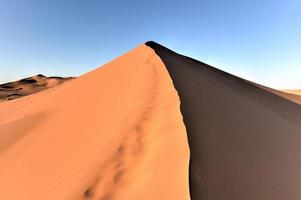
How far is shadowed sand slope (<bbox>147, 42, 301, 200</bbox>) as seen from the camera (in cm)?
338

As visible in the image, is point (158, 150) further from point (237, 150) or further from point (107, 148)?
point (237, 150)

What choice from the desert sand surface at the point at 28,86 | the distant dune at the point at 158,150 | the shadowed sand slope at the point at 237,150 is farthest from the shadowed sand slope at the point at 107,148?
the desert sand surface at the point at 28,86

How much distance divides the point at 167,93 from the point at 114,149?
84.5 inches

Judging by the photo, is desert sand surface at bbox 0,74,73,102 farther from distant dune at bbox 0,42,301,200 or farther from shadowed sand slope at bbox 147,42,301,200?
shadowed sand slope at bbox 147,42,301,200

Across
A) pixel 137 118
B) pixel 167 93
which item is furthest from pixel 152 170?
pixel 167 93

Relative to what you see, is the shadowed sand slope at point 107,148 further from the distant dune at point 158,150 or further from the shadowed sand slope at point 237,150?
the shadowed sand slope at point 237,150

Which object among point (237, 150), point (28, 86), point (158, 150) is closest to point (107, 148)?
point (158, 150)

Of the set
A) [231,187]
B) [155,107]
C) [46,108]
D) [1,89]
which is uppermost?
[155,107]

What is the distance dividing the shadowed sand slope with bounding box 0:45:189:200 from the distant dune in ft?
0.05

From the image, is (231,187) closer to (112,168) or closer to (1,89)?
(112,168)

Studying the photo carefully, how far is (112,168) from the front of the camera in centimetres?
367

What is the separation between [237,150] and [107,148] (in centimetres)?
173

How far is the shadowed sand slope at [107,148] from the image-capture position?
11.0ft

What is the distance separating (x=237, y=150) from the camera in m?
4.33
